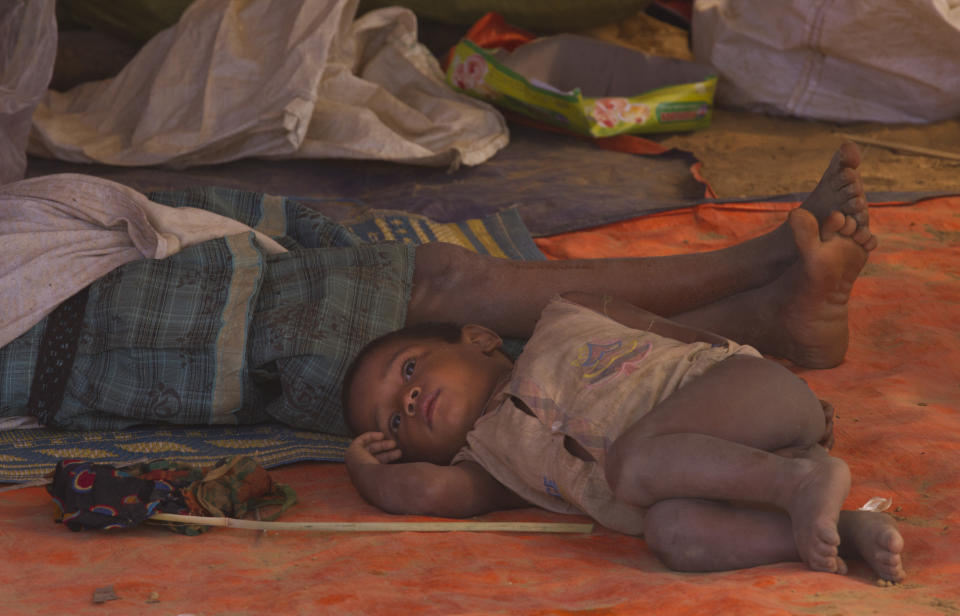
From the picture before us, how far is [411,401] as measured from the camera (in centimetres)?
166

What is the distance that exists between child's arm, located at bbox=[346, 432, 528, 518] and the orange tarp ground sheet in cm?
3

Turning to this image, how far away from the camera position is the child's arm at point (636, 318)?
1663 mm

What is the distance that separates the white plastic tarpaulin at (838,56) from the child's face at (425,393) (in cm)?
247

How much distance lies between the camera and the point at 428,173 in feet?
10.7

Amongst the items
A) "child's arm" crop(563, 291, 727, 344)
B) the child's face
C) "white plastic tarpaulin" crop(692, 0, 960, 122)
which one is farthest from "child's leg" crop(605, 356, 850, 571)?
"white plastic tarpaulin" crop(692, 0, 960, 122)

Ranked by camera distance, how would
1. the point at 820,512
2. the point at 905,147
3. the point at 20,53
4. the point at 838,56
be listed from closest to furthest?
the point at 820,512 < the point at 20,53 < the point at 905,147 < the point at 838,56

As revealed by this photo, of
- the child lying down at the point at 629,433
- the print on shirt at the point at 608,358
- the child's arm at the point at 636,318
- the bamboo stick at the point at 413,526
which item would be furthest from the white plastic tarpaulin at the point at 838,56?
the bamboo stick at the point at 413,526

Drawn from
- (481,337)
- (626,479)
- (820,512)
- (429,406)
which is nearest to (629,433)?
(626,479)

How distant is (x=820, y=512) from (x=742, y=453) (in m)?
0.14

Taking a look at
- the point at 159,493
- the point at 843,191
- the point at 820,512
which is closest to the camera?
the point at 820,512

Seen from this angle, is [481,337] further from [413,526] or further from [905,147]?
[905,147]

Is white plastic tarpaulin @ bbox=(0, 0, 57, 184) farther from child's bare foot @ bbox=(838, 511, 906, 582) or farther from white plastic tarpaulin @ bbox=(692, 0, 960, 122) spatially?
white plastic tarpaulin @ bbox=(692, 0, 960, 122)

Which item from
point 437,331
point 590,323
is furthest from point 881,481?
point 437,331

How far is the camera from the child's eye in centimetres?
168
